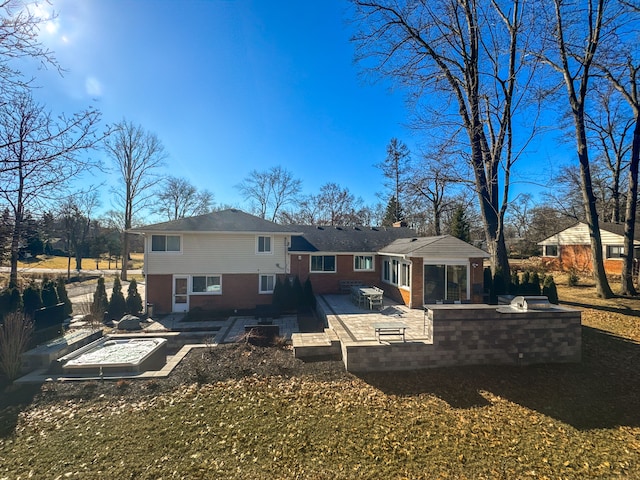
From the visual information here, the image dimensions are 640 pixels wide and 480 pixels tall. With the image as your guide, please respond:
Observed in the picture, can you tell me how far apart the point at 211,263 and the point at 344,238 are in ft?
28.5

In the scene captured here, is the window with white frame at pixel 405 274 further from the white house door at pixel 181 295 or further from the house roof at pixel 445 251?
the white house door at pixel 181 295

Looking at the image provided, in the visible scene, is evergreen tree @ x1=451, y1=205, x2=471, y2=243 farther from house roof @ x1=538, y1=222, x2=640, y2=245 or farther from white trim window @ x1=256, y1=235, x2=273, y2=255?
white trim window @ x1=256, y1=235, x2=273, y2=255

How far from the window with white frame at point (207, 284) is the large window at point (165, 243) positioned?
1.92 metres

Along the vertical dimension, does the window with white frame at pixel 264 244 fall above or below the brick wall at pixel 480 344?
above

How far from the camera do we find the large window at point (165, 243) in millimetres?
14672

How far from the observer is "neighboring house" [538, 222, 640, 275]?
22.3m

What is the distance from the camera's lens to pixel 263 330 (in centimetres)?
1072

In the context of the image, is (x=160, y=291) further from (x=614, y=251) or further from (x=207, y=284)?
(x=614, y=251)

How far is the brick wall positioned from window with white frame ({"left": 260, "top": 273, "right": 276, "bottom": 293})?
881cm

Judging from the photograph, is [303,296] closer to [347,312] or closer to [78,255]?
[347,312]

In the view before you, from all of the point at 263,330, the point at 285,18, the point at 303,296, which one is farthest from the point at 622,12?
the point at 263,330

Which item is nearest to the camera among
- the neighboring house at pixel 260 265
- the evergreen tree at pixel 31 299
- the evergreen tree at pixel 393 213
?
the evergreen tree at pixel 31 299

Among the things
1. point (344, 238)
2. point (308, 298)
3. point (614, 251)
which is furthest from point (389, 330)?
point (614, 251)

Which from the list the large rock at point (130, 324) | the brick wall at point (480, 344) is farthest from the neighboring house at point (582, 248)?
the large rock at point (130, 324)
